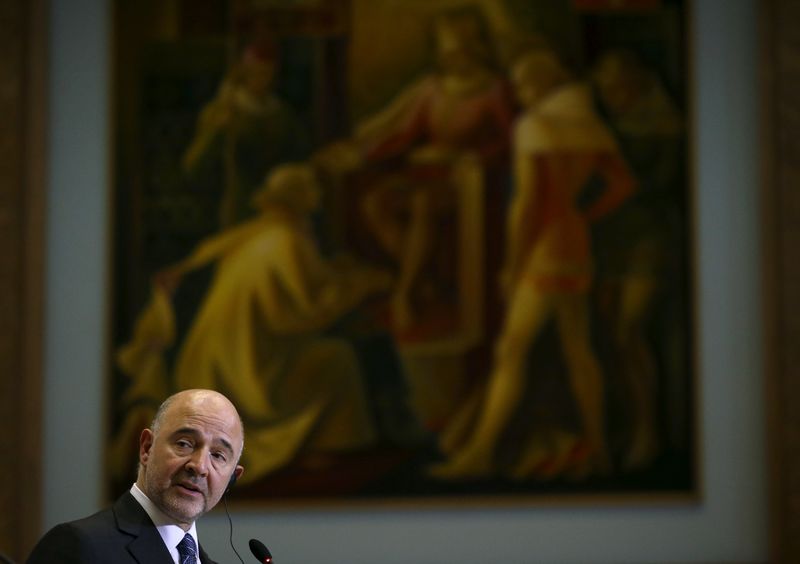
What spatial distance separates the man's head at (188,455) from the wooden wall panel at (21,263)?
3.99m

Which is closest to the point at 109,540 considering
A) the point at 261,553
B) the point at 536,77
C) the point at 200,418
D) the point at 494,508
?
the point at 200,418

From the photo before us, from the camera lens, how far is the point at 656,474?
781 centimetres

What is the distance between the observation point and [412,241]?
7.86 metres

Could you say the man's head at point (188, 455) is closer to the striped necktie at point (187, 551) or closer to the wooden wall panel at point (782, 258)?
the striped necktie at point (187, 551)

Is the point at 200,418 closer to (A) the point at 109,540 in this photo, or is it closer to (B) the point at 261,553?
(A) the point at 109,540

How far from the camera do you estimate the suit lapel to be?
3764 mm

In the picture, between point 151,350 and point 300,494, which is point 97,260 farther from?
point 300,494

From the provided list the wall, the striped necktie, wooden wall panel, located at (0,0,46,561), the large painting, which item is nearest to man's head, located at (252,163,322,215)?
the large painting

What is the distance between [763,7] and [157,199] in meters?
4.15

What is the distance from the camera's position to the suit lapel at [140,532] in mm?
3764

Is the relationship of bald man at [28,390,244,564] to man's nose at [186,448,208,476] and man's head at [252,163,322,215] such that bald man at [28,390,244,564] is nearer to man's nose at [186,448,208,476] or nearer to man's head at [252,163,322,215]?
man's nose at [186,448,208,476]

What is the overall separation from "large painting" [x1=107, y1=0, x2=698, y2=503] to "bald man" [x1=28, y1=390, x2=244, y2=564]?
3847 mm

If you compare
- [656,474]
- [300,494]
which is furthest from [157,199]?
[656,474]

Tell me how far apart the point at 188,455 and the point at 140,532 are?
0.28 m
